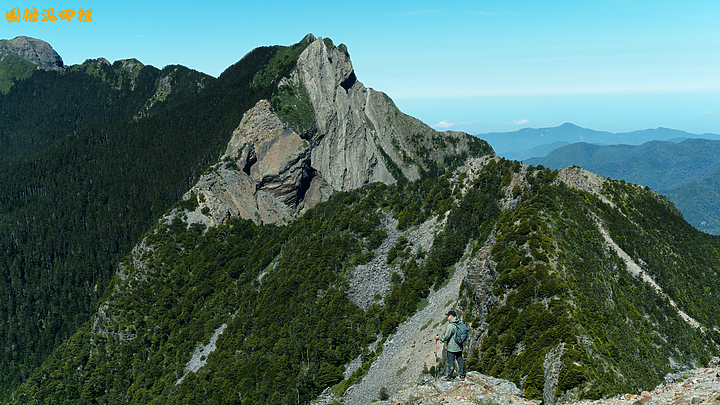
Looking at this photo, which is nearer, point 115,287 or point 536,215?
point 536,215

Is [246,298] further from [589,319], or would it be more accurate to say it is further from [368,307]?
[589,319]

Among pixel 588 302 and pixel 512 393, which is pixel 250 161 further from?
pixel 512 393

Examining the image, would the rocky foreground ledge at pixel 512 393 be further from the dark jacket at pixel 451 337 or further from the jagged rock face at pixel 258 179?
the jagged rock face at pixel 258 179

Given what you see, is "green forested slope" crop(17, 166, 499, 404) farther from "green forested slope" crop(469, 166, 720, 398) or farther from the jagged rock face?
"green forested slope" crop(469, 166, 720, 398)

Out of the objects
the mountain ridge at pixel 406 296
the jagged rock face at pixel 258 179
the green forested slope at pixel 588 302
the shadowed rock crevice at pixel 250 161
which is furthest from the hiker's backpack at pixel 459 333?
the shadowed rock crevice at pixel 250 161

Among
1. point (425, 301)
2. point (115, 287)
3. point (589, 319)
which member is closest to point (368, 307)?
point (425, 301)

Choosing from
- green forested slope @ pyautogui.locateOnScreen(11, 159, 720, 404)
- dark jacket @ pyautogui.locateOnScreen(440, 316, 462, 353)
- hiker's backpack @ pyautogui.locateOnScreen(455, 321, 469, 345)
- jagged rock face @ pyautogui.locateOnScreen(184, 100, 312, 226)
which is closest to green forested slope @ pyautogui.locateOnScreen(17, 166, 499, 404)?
green forested slope @ pyautogui.locateOnScreen(11, 159, 720, 404)

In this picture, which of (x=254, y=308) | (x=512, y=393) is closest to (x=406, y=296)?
(x=512, y=393)

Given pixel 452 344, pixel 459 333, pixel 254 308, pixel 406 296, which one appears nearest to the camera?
pixel 459 333
